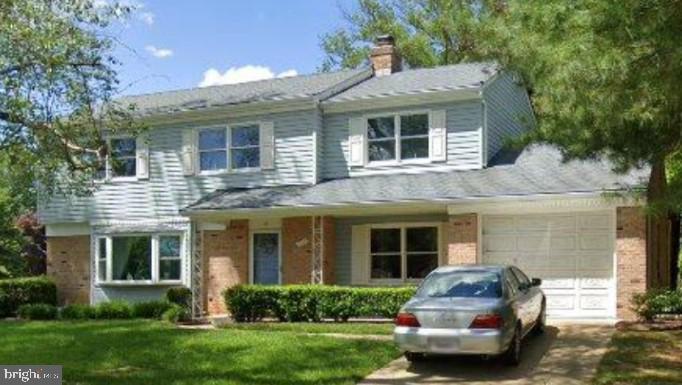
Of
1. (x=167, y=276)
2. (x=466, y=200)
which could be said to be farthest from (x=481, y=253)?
(x=167, y=276)

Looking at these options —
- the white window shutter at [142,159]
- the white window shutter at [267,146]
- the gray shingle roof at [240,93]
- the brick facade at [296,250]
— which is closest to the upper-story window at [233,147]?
the white window shutter at [267,146]

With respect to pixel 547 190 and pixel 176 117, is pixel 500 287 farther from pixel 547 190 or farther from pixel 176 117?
pixel 176 117

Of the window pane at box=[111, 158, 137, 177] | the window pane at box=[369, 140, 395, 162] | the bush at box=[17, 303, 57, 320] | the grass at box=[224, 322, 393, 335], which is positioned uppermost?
the window pane at box=[369, 140, 395, 162]

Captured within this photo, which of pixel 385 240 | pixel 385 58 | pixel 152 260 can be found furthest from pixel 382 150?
pixel 152 260

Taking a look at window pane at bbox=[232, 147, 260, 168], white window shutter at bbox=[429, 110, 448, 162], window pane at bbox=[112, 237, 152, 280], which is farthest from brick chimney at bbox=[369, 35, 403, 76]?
window pane at bbox=[112, 237, 152, 280]

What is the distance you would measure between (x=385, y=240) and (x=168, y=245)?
281 inches

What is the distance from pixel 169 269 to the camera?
2419cm

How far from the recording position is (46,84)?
15547 millimetres

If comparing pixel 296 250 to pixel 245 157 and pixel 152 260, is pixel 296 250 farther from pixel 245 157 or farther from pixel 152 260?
pixel 152 260

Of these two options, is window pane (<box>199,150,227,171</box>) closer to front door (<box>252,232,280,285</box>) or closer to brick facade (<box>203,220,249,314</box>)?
brick facade (<box>203,220,249,314</box>)

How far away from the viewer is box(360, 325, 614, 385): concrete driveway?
36.3 feet

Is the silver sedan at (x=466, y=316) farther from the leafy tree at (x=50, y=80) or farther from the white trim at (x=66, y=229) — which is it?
the white trim at (x=66, y=229)

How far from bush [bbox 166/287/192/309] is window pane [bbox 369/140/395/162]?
21.2 ft

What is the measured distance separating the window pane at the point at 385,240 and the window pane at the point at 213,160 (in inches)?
204
